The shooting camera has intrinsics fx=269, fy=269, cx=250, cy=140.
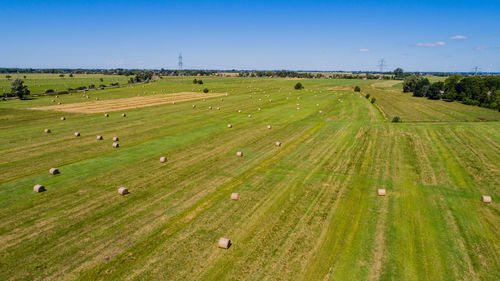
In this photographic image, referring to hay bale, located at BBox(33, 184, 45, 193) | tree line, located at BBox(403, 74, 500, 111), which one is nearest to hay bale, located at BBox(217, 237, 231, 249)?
hay bale, located at BBox(33, 184, 45, 193)

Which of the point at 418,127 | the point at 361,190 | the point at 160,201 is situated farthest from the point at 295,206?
the point at 418,127

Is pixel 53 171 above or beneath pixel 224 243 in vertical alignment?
above

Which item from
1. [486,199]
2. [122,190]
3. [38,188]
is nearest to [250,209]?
[122,190]

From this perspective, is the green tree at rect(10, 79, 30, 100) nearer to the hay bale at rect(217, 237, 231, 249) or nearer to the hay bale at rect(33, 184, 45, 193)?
the hay bale at rect(33, 184, 45, 193)

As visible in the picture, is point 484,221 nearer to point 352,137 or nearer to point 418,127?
point 352,137

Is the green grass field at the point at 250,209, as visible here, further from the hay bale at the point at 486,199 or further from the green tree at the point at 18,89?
the green tree at the point at 18,89

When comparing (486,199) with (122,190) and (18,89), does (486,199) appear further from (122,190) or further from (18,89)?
(18,89)

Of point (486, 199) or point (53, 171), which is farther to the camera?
point (53, 171)

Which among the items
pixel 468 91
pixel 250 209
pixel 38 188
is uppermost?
pixel 468 91
